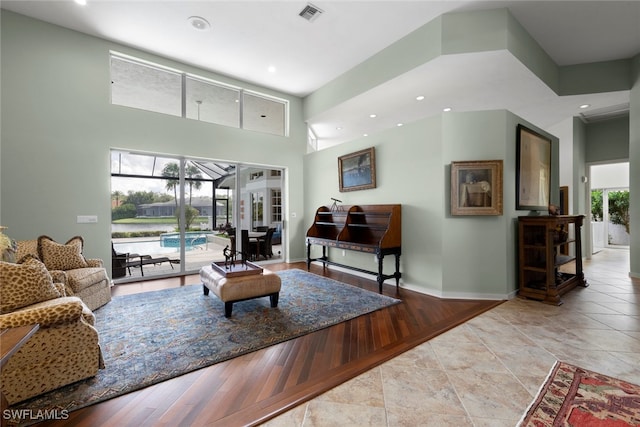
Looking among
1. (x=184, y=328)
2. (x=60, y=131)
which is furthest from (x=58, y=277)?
(x=60, y=131)

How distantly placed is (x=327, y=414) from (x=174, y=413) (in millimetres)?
976

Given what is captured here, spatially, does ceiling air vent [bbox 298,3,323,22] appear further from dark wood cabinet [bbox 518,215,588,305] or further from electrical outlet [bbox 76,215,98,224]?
electrical outlet [bbox 76,215,98,224]

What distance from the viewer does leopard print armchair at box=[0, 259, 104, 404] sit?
1.75 m

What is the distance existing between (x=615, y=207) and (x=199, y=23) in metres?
13.4

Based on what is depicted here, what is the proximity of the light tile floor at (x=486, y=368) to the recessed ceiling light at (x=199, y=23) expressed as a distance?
17.2 feet

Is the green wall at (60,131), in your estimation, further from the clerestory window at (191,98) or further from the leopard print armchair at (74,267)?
the leopard print armchair at (74,267)

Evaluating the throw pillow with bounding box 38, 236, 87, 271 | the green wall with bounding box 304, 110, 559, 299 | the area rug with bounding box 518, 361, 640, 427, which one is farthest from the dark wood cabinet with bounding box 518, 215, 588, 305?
the throw pillow with bounding box 38, 236, 87, 271

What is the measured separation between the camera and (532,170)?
4.36 m

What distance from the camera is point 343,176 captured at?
225 inches

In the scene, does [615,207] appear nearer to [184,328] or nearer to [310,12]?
[310,12]

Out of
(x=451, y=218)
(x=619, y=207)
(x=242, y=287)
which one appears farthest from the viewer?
(x=619, y=207)

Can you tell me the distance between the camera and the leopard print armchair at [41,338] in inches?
68.8

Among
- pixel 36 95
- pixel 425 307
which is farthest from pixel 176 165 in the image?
pixel 425 307

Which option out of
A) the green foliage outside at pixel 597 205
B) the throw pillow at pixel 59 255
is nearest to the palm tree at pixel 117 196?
the throw pillow at pixel 59 255
